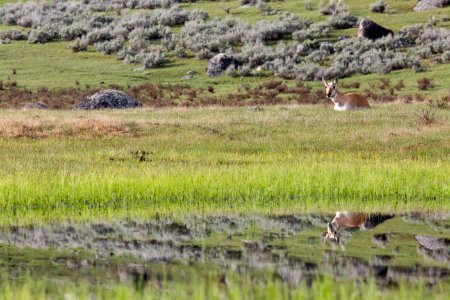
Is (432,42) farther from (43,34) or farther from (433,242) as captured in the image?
(433,242)

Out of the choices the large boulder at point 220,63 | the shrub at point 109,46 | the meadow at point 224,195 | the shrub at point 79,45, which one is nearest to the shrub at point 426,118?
the meadow at point 224,195

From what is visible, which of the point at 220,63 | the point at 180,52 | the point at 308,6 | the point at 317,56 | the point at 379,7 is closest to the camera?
the point at 220,63

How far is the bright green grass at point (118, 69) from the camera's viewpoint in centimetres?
5712

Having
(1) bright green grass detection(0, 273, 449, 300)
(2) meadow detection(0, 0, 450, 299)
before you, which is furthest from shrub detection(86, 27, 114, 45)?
(1) bright green grass detection(0, 273, 449, 300)

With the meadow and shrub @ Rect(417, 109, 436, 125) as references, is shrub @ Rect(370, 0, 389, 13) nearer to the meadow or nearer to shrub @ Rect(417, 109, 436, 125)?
the meadow

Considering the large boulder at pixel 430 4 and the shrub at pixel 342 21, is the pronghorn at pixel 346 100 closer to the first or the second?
the shrub at pixel 342 21

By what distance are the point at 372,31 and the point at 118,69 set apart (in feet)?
64.9

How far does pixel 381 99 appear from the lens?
4675 cm

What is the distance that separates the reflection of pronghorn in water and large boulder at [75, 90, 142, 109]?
89.0 feet

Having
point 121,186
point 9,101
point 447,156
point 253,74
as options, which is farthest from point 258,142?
point 253,74

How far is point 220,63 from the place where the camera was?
62844 mm

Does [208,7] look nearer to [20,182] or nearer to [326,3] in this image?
[326,3]

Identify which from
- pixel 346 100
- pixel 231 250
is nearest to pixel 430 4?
A: pixel 346 100

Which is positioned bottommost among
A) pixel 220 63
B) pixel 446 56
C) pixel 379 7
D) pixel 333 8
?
pixel 220 63
